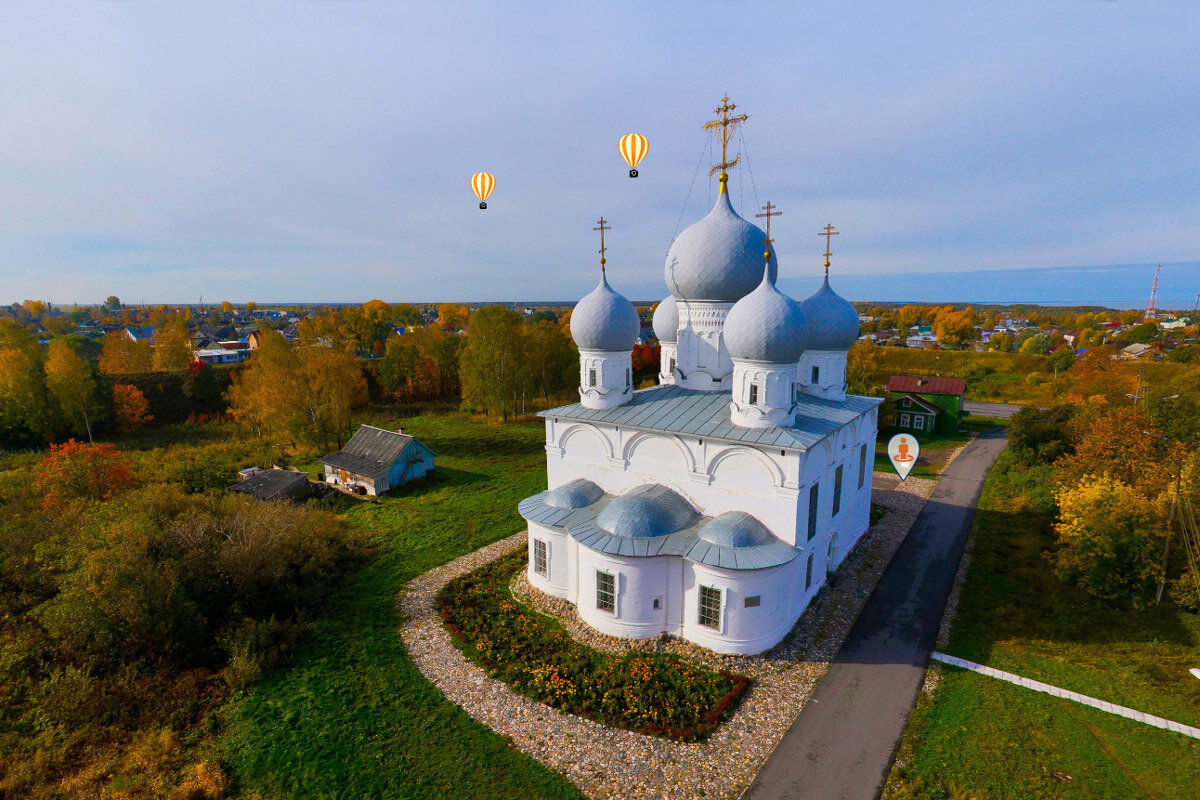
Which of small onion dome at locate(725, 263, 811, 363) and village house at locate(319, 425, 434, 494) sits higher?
small onion dome at locate(725, 263, 811, 363)

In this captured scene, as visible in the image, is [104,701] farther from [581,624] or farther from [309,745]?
[581,624]

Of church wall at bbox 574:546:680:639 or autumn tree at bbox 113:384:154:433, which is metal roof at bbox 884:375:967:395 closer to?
church wall at bbox 574:546:680:639

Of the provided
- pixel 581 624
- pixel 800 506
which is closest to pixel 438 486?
pixel 581 624

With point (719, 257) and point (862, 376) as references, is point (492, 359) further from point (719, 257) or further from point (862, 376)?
point (862, 376)

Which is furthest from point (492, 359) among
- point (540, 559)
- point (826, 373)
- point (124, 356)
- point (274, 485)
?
point (124, 356)

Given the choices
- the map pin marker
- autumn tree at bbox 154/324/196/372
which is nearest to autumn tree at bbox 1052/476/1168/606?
the map pin marker

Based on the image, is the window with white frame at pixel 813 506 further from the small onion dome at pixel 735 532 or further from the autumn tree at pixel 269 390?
the autumn tree at pixel 269 390

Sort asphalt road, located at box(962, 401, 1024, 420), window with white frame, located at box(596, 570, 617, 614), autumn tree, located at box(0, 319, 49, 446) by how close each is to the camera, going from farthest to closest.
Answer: asphalt road, located at box(962, 401, 1024, 420) → autumn tree, located at box(0, 319, 49, 446) → window with white frame, located at box(596, 570, 617, 614)
